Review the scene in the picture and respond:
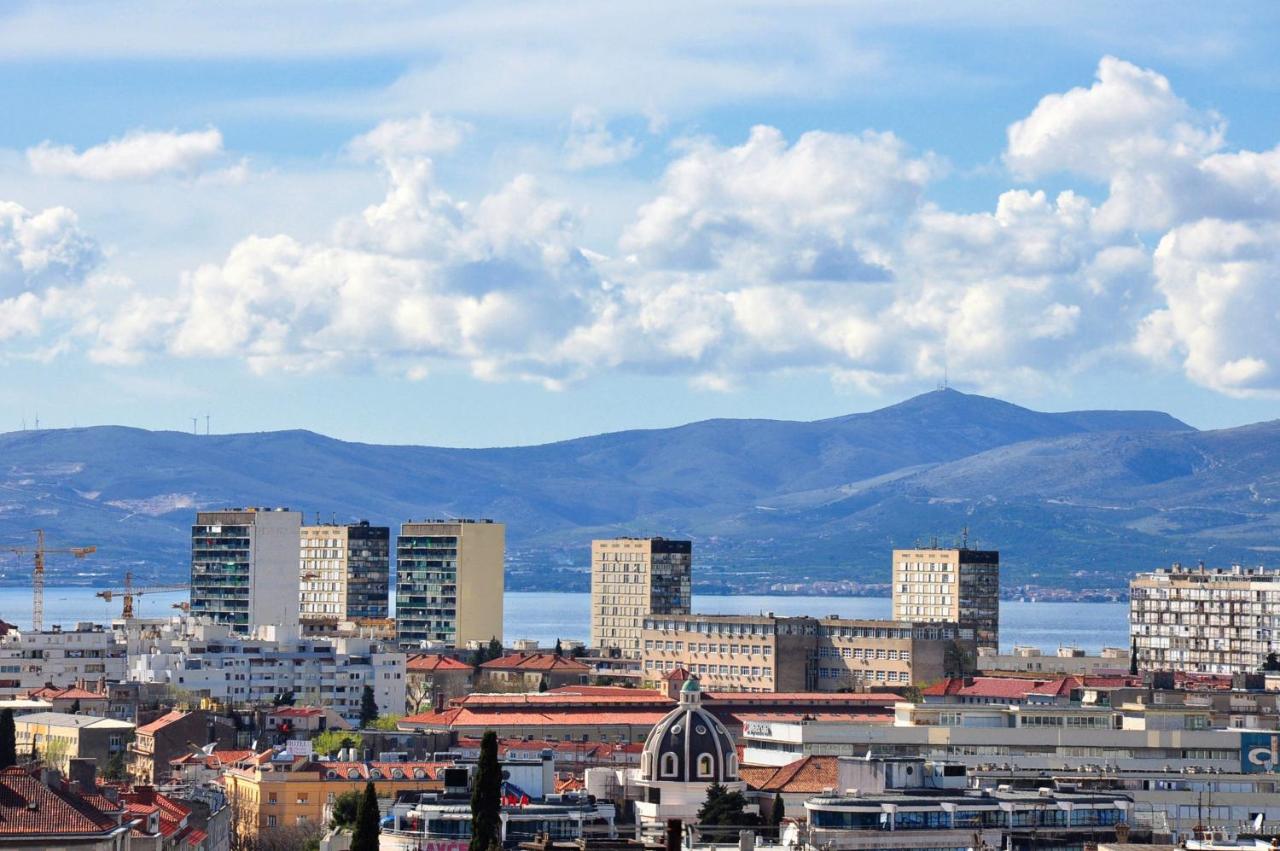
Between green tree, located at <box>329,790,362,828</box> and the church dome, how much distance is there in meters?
12.1

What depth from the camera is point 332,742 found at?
457 feet

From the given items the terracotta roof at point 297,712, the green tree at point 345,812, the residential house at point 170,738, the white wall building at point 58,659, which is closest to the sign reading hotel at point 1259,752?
the green tree at point 345,812

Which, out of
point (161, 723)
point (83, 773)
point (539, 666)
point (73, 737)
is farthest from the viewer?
point (539, 666)

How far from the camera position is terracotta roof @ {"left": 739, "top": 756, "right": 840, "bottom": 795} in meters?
98.8

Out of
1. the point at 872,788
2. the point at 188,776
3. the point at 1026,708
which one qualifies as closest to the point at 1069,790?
the point at 872,788

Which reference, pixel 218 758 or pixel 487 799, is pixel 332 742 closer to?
pixel 218 758

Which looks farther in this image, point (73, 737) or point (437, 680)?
point (437, 680)

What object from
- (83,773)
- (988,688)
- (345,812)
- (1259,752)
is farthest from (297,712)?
(83,773)

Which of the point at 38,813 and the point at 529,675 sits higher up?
the point at 529,675

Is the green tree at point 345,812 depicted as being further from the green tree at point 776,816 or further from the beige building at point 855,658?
the beige building at point 855,658

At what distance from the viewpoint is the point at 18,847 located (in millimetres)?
62250

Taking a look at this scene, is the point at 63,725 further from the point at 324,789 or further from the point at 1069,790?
the point at 1069,790

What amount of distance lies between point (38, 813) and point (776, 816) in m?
30.7

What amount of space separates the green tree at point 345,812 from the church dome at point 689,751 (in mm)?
12118
